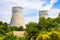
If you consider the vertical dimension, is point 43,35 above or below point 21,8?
below

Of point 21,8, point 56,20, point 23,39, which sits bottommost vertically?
point 23,39

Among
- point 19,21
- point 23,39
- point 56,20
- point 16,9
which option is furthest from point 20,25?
point 23,39

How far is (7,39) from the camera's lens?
47.6 feet

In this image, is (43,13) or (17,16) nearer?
(17,16)

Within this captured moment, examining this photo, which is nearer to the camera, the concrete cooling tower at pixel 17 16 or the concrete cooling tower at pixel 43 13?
the concrete cooling tower at pixel 17 16

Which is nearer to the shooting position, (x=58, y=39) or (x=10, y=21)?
(x=58, y=39)

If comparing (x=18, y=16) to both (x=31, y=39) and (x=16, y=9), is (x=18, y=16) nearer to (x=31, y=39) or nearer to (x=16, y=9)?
(x=16, y=9)

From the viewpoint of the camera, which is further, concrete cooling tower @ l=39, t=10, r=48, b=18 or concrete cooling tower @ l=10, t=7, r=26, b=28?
concrete cooling tower @ l=39, t=10, r=48, b=18

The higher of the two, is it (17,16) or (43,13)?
(43,13)

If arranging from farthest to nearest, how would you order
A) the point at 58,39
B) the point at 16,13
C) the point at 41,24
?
the point at 16,13 < the point at 41,24 < the point at 58,39

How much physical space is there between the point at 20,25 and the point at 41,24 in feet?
87.5

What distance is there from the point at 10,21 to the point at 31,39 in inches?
1306

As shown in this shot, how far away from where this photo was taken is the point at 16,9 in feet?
149

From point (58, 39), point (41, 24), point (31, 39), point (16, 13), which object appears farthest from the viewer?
point (16, 13)
